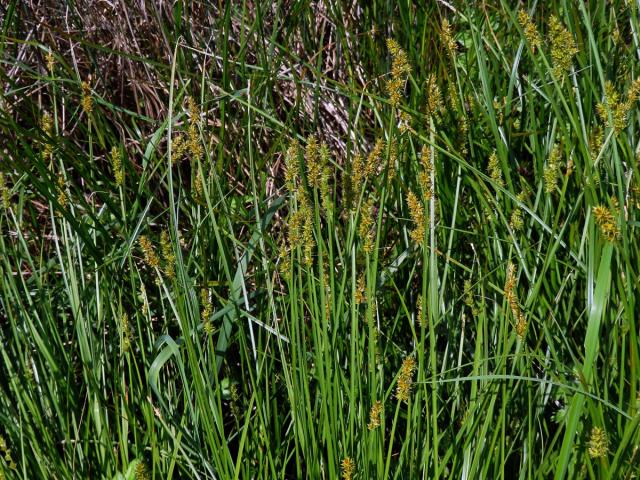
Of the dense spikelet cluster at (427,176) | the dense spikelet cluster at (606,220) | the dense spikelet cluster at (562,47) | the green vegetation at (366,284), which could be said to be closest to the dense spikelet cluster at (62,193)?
the green vegetation at (366,284)

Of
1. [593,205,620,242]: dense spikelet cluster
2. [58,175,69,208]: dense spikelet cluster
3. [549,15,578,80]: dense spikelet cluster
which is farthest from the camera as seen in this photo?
[58,175,69,208]: dense spikelet cluster

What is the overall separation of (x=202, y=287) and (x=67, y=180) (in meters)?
0.43

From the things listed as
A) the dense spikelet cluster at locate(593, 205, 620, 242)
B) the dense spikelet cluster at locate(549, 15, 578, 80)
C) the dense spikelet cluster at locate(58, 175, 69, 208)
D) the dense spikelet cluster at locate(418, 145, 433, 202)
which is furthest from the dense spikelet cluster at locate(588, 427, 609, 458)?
the dense spikelet cluster at locate(58, 175, 69, 208)

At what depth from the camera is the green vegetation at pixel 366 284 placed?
1.49 metres

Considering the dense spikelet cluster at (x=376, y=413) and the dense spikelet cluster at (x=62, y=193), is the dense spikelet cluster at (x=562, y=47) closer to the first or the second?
the dense spikelet cluster at (x=376, y=413)

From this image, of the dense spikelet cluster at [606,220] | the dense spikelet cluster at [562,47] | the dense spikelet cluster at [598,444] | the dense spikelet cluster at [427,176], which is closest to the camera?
the dense spikelet cluster at [606,220]

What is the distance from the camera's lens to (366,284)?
5.28 ft

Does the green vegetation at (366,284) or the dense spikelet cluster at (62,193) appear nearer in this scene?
the green vegetation at (366,284)

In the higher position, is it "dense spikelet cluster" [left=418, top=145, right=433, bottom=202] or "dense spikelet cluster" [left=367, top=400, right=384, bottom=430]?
"dense spikelet cluster" [left=418, top=145, right=433, bottom=202]

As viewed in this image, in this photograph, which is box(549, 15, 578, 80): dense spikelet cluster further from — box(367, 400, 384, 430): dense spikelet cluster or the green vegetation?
box(367, 400, 384, 430): dense spikelet cluster

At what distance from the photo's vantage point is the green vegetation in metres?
1.49

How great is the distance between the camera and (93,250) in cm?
189

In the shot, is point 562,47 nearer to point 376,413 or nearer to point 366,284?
point 366,284

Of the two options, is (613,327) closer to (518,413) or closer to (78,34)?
(518,413)
